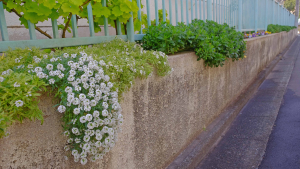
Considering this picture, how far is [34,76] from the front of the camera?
1367 millimetres

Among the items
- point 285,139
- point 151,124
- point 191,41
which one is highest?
point 191,41

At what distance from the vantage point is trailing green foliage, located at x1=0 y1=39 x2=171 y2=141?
1238 millimetres

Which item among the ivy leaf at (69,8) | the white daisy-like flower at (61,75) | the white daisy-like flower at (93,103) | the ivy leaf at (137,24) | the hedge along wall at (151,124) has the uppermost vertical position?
the ivy leaf at (69,8)

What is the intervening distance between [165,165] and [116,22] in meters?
1.59

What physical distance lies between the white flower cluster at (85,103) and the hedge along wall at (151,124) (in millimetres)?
125

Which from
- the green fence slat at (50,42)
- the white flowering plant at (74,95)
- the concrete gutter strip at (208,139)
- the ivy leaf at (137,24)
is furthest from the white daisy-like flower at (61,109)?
the ivy leaf at (137,24)

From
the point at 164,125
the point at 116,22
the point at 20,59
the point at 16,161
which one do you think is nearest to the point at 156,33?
the point at 116,22

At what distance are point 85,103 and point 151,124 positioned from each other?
996 millimetres

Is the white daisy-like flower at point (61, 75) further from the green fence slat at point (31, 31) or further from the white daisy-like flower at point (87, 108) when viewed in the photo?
the green fence slat at point (31, 31)

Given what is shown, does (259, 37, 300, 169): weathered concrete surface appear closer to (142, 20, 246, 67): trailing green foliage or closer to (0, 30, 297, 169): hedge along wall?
(0, 30, 297, 169): hedge along wall

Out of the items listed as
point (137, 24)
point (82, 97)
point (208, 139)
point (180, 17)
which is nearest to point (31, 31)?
point (82, 97)

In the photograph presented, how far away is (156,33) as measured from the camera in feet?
9.53

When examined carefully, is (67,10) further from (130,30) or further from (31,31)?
(130,30)

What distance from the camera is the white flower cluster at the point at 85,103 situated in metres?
1.42
